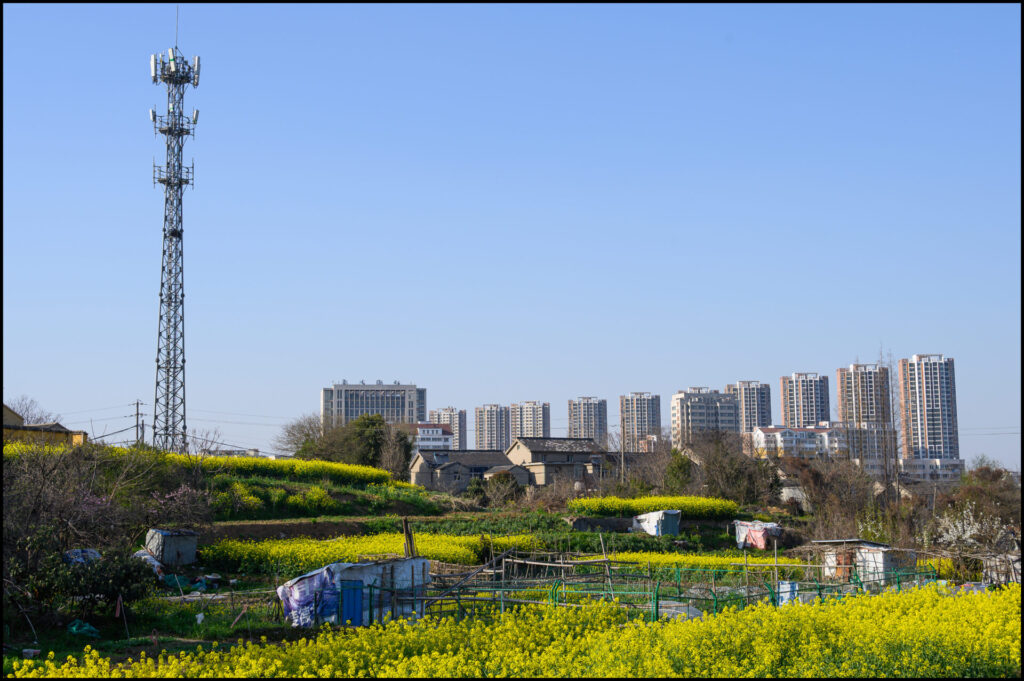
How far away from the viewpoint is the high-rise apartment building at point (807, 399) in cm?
15862

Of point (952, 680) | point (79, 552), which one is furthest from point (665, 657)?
point (79, 552)

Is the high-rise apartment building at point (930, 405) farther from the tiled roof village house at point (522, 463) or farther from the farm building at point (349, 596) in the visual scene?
the farm building at point (349, 596)

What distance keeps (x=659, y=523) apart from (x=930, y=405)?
4719 inches

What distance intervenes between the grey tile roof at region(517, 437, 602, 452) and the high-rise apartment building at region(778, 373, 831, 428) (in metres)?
101

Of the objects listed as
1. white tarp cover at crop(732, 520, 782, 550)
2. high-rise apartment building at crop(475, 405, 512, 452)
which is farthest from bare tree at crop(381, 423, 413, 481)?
high-rise apartment building at crop(475, 405, 512, 452)

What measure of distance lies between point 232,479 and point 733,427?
126211 millimetres

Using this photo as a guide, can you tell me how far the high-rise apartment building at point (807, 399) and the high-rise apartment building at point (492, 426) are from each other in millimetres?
61586

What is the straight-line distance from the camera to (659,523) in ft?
107

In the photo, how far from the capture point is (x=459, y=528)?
28578 millimetres

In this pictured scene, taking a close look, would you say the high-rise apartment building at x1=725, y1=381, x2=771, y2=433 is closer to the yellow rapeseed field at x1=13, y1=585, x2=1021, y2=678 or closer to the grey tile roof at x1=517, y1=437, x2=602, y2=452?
the grey tile roof at x1=517, y1=437, x2=602, y2=452

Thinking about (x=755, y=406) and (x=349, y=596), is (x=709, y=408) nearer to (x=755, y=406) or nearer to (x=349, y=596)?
(x=755, y=406)

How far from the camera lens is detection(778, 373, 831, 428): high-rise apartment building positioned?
159m

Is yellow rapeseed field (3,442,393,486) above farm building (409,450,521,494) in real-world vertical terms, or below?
above

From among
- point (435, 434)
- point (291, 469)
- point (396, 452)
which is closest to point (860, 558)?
point (291, 469)
